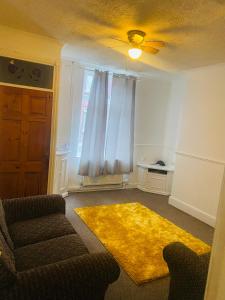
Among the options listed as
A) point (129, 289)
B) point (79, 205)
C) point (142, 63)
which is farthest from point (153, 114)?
point (129, 289)

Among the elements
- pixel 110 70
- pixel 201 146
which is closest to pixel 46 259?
pixel 201 146

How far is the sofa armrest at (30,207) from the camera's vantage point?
2.32 m

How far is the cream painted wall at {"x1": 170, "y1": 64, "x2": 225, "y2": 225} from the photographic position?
144 inches

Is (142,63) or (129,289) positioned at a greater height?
(142,63)

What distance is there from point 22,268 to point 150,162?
4.15 meters

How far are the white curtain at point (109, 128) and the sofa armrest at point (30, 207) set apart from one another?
2065 mm

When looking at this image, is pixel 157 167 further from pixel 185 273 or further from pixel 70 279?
pixel 70 279

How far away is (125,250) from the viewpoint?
8.98 feet

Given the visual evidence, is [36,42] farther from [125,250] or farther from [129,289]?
[129,289]

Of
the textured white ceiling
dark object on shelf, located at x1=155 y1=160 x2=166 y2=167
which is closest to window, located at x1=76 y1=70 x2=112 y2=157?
the textured white ceiling

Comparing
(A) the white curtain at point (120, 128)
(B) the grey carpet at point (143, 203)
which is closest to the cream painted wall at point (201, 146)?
(B) the grey carpet at point (143, 203)

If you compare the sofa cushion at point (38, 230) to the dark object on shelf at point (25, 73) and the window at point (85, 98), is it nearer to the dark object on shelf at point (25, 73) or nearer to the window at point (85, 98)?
the dark object on shelf at point (25, 73)

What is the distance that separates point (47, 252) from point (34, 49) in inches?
101

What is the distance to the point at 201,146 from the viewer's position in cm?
394
